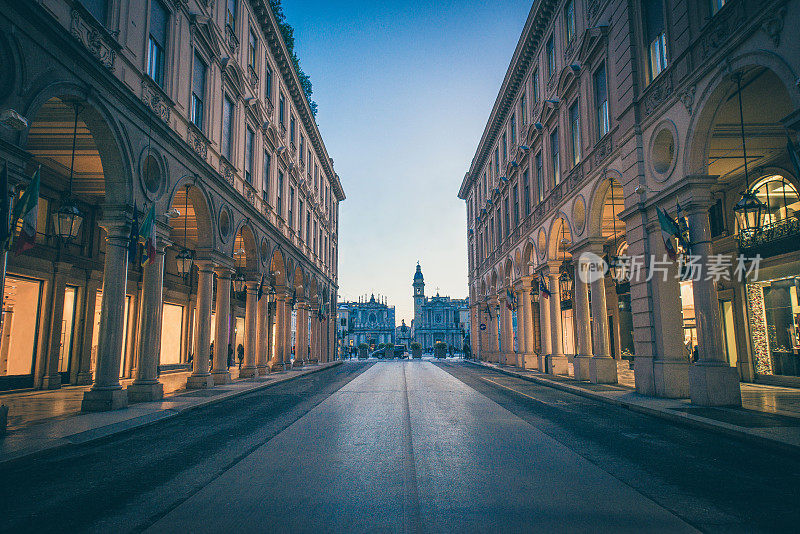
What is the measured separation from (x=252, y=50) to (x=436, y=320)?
8968 centimetres

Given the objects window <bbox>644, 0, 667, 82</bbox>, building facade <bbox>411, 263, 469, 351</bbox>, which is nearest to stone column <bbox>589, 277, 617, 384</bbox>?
window <bbox>644, 0, 667, 82</bbox>

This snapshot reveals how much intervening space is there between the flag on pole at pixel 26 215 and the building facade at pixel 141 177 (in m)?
0.31

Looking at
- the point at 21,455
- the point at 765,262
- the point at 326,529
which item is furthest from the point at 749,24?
the point at 21,455

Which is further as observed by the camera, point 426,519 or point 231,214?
point 231,214

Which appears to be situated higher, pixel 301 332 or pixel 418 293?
pixel 418 293

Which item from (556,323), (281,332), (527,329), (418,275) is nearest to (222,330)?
(281,332)

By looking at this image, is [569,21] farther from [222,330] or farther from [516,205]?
[222,330]

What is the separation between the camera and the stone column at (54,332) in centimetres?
1608

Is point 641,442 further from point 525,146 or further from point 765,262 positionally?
point 525,146

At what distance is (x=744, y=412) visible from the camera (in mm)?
10141

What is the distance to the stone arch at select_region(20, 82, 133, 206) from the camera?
9.58 m

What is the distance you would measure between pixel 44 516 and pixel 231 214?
15.3 metres

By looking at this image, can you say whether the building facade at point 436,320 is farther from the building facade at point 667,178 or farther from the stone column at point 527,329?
the building facade at point 667,178

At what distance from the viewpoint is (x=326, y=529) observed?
13.4 feet
